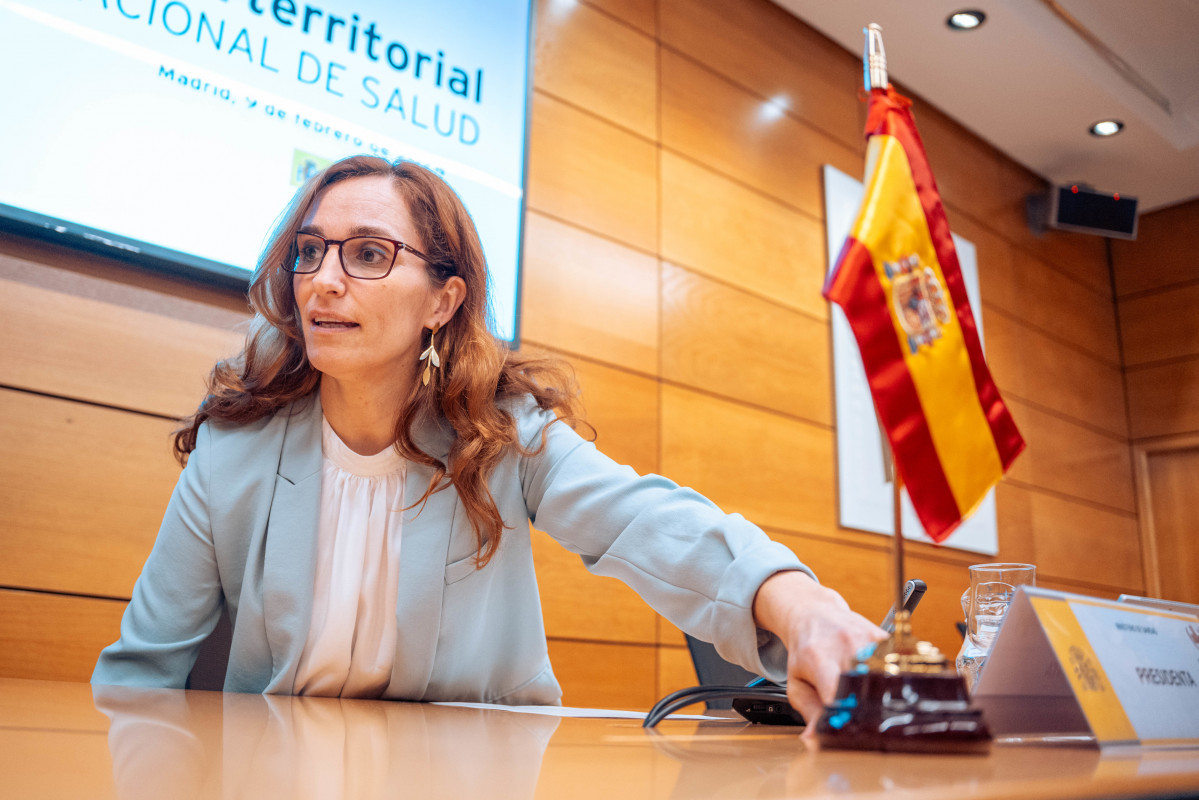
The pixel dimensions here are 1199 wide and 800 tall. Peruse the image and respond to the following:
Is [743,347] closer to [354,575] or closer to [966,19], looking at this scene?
[966,19]

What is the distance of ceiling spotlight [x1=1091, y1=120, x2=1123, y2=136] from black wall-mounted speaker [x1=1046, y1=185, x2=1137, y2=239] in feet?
1.15

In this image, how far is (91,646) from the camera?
204cm

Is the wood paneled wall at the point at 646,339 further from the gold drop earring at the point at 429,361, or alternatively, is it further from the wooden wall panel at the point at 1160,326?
the wooden wall panel at the point at 1160,326

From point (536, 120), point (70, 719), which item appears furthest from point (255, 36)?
point (70, 719)

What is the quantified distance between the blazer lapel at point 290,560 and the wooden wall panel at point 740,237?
2.32 metres

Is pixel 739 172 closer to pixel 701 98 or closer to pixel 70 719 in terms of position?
pixel 701 98

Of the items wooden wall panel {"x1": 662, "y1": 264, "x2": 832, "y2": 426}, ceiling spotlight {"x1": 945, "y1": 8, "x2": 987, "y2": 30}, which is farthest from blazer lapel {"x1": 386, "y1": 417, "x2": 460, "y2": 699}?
ceiling spotlight {"x1": 945, "y1": 8, "x2": 987, "y2": 30}

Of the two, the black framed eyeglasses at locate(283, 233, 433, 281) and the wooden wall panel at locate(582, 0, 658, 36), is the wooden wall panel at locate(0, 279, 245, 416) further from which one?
the wooden wall panel at locate(582, 0, 658, 36)

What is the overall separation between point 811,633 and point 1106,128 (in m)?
5.32

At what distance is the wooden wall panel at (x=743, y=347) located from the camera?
3418mm

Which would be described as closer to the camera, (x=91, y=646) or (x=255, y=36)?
(x=91, y=646)

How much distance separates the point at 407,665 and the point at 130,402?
4.28 ft

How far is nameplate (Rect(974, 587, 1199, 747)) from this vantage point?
2.16 feet

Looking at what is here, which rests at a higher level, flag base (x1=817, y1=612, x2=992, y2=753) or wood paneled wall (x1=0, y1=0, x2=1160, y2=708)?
wood paneled wall (x1=0, y1=0, x2=1160, y2=708)
